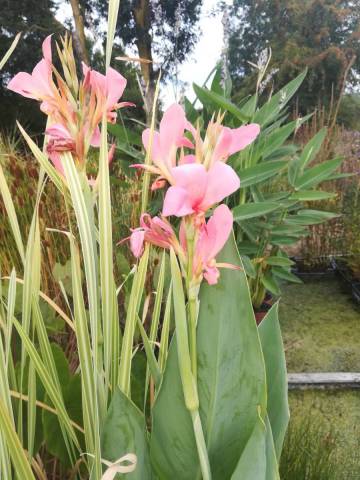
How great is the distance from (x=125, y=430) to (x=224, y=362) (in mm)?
120

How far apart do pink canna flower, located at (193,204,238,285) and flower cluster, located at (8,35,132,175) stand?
0.43ft

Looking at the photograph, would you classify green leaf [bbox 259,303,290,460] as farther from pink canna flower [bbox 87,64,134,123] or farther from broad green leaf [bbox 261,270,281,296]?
broad green leaf [bbox 261,270,281,296]

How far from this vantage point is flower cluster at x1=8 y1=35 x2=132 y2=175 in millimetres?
366

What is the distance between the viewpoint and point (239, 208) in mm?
1370

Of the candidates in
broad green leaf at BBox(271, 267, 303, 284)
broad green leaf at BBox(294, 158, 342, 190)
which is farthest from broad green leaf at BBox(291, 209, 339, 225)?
broad green leaf at BBox(271, 267, 303, 284)

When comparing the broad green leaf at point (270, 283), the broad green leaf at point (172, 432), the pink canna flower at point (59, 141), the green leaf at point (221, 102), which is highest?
the green leaf at point (221, 102)

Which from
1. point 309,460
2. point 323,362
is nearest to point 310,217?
point 323,362

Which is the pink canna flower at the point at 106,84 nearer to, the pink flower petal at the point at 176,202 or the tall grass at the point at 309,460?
the pink flower petal at the point at 176,202

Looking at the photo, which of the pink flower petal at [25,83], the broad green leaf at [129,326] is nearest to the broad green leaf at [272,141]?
the broad green leaf at [129,326]

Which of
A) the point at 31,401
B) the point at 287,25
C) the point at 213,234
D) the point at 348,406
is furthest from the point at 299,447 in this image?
the point at 287,25

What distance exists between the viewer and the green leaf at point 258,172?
53.9 inches

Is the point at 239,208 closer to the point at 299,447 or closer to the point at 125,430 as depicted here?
the point at 299,447

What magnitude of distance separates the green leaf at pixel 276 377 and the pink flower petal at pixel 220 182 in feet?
0.63

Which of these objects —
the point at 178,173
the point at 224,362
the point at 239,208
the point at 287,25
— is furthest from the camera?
the point at 287,25
